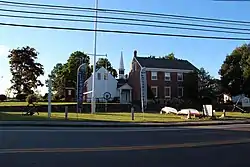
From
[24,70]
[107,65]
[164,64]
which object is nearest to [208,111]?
[164,64]

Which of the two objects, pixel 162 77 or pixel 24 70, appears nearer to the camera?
pixel 162 77

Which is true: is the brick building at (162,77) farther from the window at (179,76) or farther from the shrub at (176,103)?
the shrub at (176,103)

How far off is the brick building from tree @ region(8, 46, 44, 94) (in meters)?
21.6

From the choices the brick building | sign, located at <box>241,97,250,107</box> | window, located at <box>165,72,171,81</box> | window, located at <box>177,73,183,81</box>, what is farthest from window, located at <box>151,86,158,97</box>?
sign, located at <box>241,97,250,107</box>

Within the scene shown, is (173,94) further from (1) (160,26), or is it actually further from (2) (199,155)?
(2) (199,155)

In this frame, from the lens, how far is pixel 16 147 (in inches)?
416

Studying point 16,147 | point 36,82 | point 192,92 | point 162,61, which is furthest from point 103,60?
point 16,147

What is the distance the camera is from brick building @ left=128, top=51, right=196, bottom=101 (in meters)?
54.4

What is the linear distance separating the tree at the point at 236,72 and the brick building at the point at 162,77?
5.65 m

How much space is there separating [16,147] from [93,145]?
248cm

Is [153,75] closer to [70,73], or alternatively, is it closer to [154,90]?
[154,90]

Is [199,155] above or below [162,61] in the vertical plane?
below

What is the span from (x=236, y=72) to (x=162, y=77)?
1146 cm

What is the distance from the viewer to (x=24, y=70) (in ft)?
221
